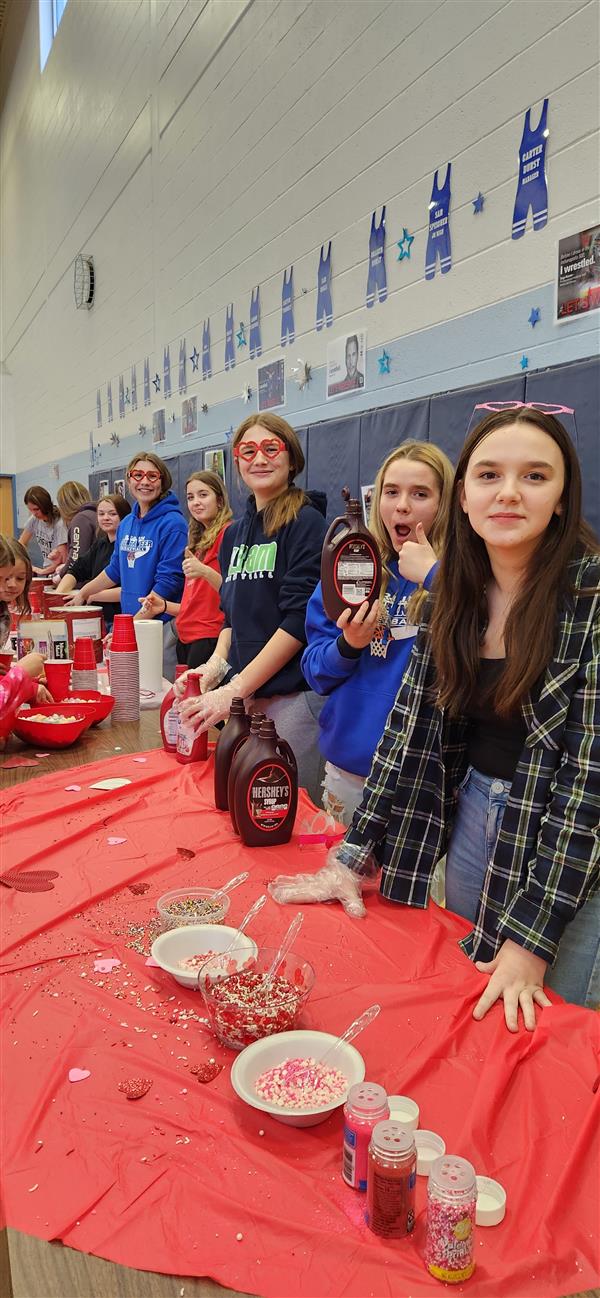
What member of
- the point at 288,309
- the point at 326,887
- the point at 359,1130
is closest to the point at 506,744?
the point at 326,887

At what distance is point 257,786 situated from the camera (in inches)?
66.2

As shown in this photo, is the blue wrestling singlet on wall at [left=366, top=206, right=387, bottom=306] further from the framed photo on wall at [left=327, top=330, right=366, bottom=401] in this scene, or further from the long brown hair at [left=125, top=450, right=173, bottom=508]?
the long brown hair at [left=125, top=450, right=173, bottom=508]

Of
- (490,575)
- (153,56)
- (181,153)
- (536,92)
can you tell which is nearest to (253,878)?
(490,575)

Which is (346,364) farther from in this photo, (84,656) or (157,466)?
(84,656)

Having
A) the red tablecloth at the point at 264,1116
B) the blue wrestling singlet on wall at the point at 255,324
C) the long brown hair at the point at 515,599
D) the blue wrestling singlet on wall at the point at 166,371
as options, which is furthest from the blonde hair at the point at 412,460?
the blue wrestling singlet on wall at the point at 166,371

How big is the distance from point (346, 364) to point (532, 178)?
1339 millimetres

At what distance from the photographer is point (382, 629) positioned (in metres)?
1.99

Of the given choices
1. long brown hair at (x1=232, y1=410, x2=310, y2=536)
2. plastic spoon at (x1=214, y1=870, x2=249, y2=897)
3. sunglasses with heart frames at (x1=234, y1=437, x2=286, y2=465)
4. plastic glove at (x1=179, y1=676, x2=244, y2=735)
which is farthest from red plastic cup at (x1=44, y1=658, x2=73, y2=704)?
plastic spoon at (x1=214, y1=870, x2=249, y2=897)

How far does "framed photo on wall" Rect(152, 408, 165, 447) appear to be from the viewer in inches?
266

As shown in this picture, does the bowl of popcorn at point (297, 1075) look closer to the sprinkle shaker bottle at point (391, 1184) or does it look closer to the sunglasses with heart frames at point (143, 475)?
the sprinkle shaker bottle at point (391, 1184)

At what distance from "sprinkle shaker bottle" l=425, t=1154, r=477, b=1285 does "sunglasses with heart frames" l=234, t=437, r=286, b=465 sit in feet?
6.73

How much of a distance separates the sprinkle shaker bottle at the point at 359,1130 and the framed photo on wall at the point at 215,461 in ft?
15.5

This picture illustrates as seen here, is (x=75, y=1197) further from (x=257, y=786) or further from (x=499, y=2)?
(x=499, y=2)

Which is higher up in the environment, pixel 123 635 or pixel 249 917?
pixel 123 635
